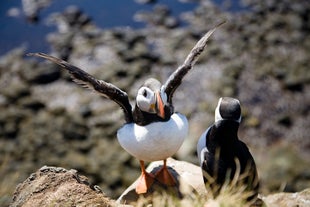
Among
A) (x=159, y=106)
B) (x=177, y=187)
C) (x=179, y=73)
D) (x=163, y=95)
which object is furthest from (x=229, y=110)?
(x=177, y=187)

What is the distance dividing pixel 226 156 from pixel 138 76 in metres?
9.92

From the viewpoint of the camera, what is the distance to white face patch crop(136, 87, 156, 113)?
4750 mm

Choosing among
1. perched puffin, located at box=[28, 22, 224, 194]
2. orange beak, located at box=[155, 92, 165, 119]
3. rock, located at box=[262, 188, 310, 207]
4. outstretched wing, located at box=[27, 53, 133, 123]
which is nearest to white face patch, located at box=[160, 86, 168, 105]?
perched puffin, located at box=[28, 22, 224, 194]

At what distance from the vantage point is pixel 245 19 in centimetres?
1644

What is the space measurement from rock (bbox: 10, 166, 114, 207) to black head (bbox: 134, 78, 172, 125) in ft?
2.97

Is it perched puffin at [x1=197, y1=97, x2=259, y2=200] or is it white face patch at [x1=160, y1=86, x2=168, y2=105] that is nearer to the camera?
perched puffin at [x1=197, y1=97, x2=259, y2=200]

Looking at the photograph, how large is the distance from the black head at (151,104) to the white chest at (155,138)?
74 mm

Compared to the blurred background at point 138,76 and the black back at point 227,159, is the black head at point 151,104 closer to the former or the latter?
the black back at point 227,159

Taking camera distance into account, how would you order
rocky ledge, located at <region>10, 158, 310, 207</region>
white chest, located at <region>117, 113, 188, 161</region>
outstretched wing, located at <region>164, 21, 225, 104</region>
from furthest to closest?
outstretched wing, located at <region>164, 21, 225, 104</region> < white chest, located at <region>117, 113, 188, 161</region> < rocky ledge, located at <region>10, 158, 310, 207</region>

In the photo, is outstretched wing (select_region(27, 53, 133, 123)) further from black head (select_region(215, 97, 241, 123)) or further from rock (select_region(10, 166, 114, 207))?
black head (select_region(215, 97, 241, 123))

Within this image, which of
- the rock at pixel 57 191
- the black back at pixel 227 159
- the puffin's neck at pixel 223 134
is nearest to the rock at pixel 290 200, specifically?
the black back at pixel 227 159

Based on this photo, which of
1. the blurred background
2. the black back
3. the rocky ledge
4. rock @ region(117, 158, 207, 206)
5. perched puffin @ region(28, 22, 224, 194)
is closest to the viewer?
the rocky ledge

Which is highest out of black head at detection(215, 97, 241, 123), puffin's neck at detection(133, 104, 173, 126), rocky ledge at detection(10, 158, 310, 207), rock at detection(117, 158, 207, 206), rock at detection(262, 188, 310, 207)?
black head at detection(215, 97, 241, 123)

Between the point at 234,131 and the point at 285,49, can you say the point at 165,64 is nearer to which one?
the point at 285,49
